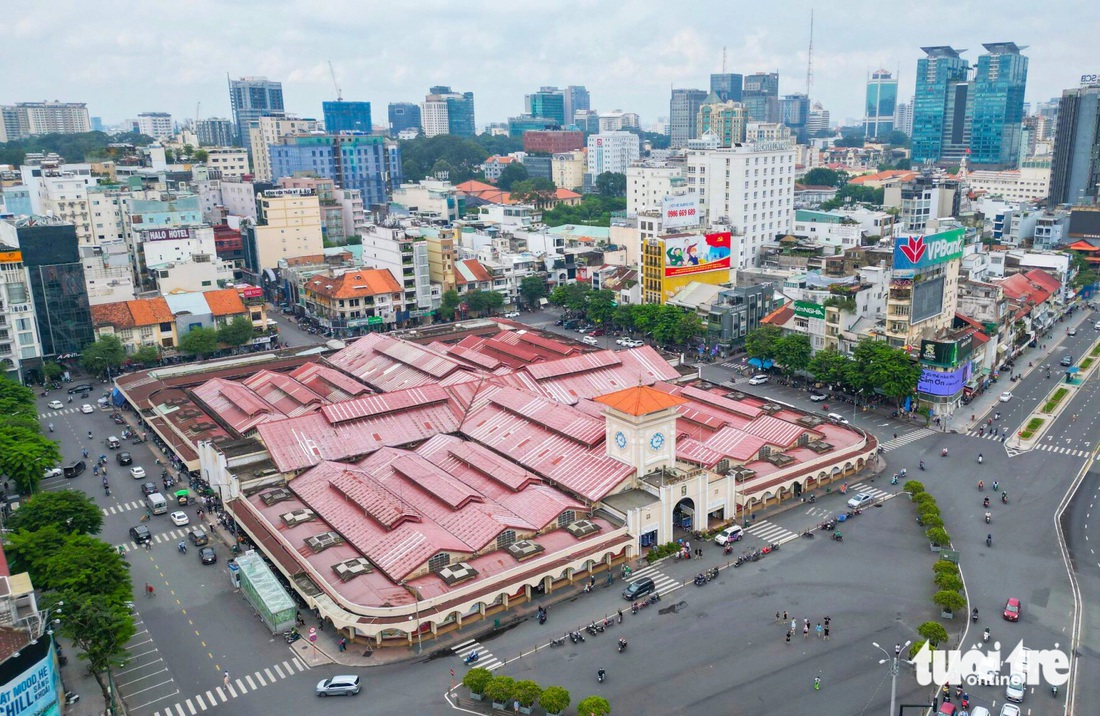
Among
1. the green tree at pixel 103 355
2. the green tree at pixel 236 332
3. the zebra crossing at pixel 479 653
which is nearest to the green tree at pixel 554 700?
the zebra crossing at pixel 479 653

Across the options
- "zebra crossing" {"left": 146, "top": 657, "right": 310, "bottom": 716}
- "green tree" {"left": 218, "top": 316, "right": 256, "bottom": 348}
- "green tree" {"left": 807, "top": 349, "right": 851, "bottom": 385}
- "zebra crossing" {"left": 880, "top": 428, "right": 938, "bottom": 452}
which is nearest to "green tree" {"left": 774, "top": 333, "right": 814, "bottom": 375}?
"green tree" {"left": 807, "top": 349, "right": 851, "bottom": 385}

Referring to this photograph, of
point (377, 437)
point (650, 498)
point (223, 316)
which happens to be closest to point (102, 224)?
point (223, 316)

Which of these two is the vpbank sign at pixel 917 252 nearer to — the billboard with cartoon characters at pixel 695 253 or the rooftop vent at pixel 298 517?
the billboard with cartoon characters at pixel 695 253

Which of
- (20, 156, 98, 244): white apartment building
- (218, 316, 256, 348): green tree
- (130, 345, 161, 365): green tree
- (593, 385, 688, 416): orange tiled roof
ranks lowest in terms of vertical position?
(130, 345, 161, 365): green tree

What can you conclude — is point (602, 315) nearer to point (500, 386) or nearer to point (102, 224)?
point (500, 386)

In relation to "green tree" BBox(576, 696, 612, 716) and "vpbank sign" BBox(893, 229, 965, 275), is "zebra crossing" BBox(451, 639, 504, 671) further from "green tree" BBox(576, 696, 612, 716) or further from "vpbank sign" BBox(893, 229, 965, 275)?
"vpbank sign" BBox(893, 229, 965, 275)

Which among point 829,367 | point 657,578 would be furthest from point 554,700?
point 829,367
